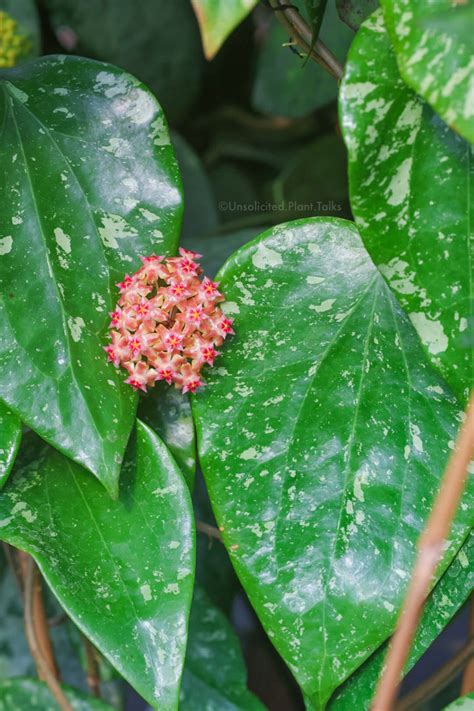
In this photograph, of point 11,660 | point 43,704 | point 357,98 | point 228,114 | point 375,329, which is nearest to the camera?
point 357,98

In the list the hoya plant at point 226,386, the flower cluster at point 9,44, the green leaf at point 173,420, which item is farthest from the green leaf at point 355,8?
the flower cluster at point 9,44

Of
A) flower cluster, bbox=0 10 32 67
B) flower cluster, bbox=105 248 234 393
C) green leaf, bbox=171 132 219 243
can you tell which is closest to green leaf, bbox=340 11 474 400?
flower cluster, bbox=105 248 234 393

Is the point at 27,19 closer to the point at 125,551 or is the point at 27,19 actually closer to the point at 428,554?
the point at 125,551

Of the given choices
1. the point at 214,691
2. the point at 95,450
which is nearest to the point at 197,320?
the point at 95,450

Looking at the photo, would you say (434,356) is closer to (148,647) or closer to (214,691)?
(148,647)

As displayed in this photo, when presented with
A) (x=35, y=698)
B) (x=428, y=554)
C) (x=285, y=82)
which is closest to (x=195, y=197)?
(x=285, y=82)

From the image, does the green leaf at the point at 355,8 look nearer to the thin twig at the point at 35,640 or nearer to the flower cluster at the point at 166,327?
the flower cluster at the point at 166,327
